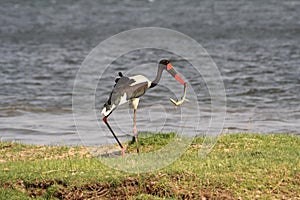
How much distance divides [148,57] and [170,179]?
1476 cm

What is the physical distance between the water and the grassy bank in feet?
10.1

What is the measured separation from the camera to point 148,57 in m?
22.9

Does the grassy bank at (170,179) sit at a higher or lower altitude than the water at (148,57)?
lower

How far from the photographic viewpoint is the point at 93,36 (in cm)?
2802

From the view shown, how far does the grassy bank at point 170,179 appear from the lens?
8.18 m

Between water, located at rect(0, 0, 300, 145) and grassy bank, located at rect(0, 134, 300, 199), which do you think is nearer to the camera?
grassy bank, located at rect(0, 134, 300, 199)

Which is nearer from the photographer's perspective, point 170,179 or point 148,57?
point 170,179

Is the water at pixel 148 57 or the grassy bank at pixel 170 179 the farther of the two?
the water at pixel 148 57

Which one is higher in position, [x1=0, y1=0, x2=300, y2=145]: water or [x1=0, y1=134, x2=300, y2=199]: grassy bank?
[x1=0, y1=0, x2=300, y2=145]: water

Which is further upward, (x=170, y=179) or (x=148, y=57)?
(x=148, y=57)

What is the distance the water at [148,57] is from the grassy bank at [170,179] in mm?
3074

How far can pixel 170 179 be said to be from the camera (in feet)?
27.3

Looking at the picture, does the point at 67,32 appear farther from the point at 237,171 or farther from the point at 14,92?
the point at 237,171

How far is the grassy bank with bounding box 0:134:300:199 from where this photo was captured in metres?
8.18
